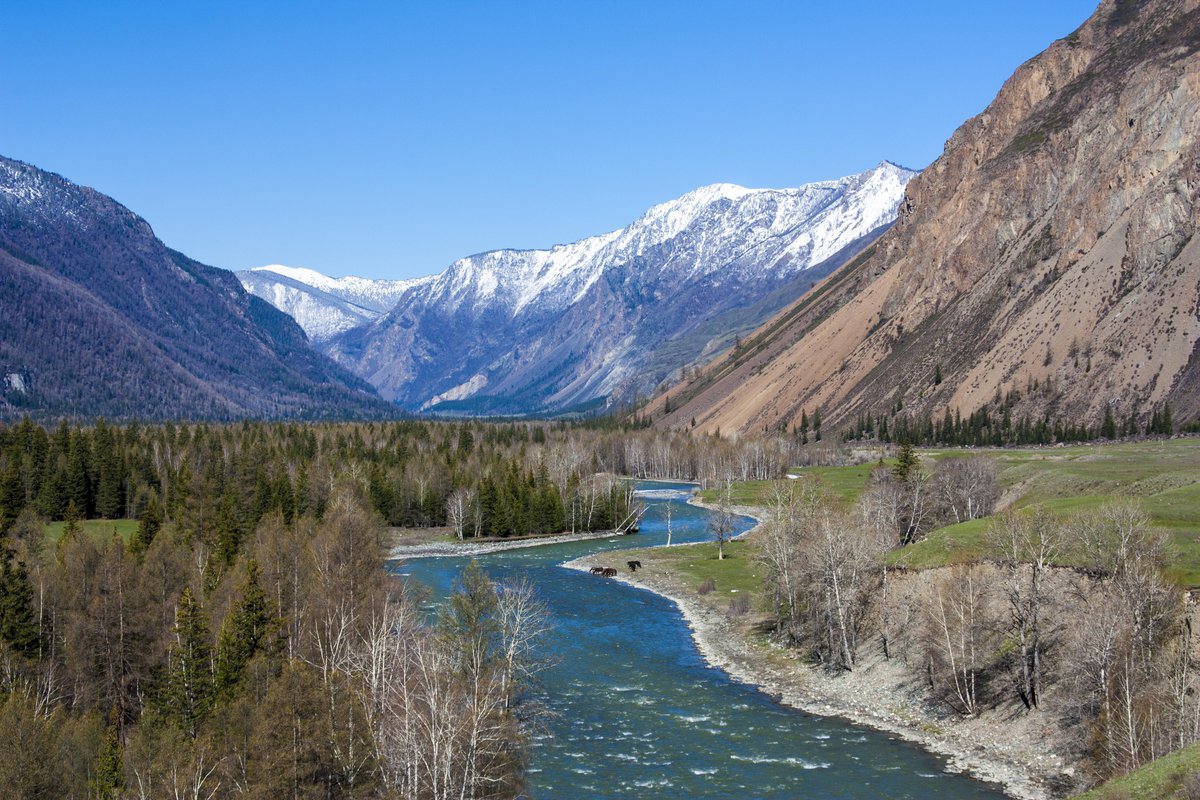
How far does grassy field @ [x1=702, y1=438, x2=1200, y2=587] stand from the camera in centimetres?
5875

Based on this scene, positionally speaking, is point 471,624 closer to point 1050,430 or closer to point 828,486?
point 828,486

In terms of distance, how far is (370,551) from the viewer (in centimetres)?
7006

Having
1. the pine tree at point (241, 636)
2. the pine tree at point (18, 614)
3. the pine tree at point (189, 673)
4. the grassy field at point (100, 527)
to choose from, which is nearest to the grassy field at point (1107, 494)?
the pine tree at point (241, 636)

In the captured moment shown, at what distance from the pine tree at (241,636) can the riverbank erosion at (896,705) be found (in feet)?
94.4

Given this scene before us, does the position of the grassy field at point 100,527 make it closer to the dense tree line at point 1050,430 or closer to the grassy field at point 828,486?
the grassy field at point 828,486

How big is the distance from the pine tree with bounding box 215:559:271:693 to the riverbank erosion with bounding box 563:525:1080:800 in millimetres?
28760

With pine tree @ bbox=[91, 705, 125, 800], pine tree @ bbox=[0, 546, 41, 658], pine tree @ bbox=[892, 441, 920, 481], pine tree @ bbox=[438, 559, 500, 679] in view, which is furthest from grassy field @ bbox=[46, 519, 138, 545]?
pine tree @ bbox=[892, 441, 920, 481]

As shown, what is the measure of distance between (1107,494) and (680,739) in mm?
40989

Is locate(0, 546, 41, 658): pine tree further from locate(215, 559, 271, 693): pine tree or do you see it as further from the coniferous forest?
locate(215, 559, 271, 693): pine tree

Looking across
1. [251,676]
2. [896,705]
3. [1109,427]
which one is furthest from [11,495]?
[1109,427]

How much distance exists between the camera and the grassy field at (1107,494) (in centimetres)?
5875

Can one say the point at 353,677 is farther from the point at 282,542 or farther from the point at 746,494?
the point at 746,494

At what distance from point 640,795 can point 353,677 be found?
13.5 metres

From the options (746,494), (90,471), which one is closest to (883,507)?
(746,494)
